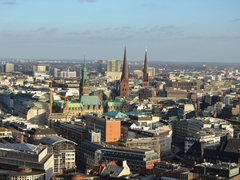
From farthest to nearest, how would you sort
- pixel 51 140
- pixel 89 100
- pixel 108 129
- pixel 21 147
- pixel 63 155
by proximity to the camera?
pixel 89 100 < pixel 108 129 < pixel 51 140 < pixel 63 155 < pixel 21 147

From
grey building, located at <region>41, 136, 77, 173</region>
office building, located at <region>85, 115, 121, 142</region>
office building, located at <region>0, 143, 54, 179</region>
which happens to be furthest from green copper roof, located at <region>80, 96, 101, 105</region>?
office building, located at <region>0, 143, 54, 179</region>

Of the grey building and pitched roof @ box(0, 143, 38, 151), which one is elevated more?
pitched roof @ box(0, 143, 38, 151)

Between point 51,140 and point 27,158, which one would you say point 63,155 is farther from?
point 27,158

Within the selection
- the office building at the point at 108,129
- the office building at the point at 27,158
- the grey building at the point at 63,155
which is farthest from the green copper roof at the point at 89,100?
the office building at the point at 27,158

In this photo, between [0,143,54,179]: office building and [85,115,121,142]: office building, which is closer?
[0,143,54,179]: office building

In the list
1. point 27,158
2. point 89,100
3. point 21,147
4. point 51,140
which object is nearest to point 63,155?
point 51,140

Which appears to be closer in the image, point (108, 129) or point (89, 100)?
point (108, 129)

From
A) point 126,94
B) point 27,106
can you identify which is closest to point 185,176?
point 27,106

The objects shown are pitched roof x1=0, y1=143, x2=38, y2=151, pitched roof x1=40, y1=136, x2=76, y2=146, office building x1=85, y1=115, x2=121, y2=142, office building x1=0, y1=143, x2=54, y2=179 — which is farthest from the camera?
office building x1=85, y1=115, x2=121, y2=142

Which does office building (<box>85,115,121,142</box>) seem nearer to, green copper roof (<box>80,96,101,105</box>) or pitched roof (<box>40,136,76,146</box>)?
pitched roof (<box>40,136,76,146</box>)

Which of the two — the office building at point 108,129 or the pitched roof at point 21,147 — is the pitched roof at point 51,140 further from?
the office building at point 108,129

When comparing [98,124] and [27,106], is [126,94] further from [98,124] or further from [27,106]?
[98,124]
